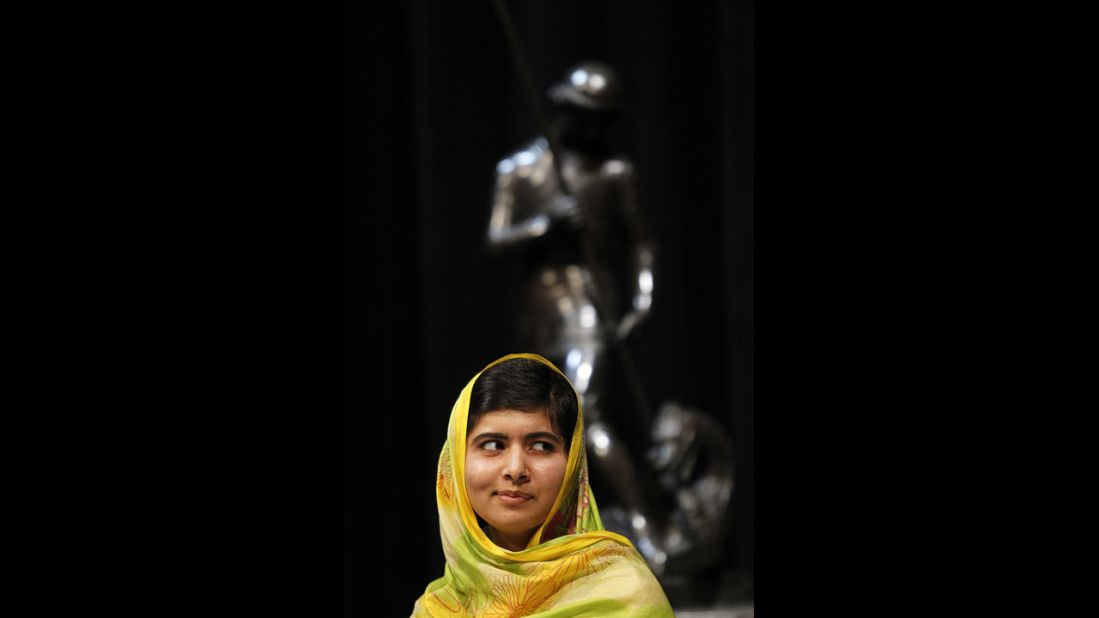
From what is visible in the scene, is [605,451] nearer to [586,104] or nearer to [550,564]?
[586,104]

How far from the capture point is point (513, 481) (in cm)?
186

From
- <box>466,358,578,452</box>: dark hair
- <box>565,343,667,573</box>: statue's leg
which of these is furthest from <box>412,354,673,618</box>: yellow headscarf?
<box>565,343,667,573</box>: statue's leg

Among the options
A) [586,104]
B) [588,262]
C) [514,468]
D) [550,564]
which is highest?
[586,104]

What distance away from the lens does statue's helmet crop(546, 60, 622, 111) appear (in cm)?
397

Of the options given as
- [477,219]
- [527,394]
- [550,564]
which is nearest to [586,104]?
[477,219]

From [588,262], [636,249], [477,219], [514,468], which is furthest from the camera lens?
[477,219]

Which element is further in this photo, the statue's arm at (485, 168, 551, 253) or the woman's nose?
the statue's arm at (485, 168, 551, 253)

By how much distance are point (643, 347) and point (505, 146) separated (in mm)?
882

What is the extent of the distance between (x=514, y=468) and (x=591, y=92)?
228 centimetres

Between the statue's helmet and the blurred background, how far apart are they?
0.12m

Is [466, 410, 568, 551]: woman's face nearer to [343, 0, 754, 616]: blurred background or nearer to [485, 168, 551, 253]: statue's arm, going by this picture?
[343, 0, 754, 616]: blurred background

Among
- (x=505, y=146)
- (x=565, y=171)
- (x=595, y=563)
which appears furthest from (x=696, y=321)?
(x=595, y=563)

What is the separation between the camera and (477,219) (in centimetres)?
476

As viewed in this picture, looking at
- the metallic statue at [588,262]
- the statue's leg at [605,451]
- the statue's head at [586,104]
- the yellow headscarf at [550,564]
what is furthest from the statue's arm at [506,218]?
the yellow headscarf at [550,564]
